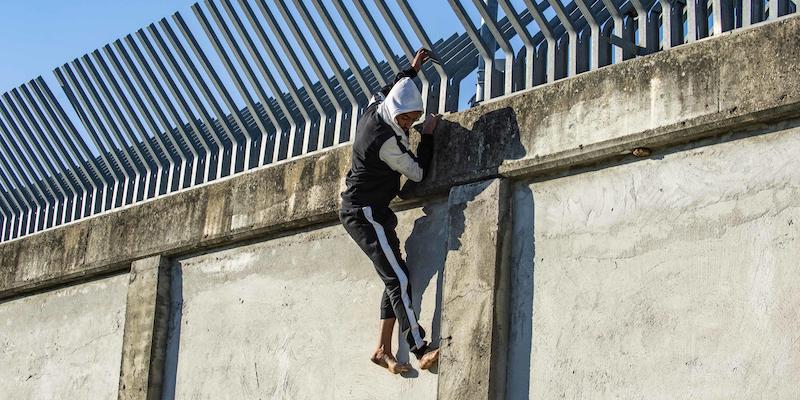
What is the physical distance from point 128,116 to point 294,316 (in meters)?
2.33

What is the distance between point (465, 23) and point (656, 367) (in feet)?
7.66

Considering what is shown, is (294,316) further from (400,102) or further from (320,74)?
(400,102)

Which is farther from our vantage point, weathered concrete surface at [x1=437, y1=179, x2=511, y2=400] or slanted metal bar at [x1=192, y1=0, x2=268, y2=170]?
slanted metal bar at [x1=192, y1=0, x2=268, y2=170]

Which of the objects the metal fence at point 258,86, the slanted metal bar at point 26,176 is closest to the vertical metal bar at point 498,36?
the metal fence at point 258,86

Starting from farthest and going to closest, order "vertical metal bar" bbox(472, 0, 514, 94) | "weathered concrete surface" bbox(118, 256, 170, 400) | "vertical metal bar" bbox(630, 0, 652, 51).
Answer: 1. "weathered concrete surface" bbox(118, 256, 170, 400)
2. "vertical metal bar" bbox(472, 0, 514, 94)
3. "vertical metal bar" bbox(630, 0, 652, 51)

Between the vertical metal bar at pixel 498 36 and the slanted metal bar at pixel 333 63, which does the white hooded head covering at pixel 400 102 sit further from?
the slanted metal bar at pixel 333 63

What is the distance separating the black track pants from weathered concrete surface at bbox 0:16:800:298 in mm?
268

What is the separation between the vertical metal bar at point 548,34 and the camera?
747 cm

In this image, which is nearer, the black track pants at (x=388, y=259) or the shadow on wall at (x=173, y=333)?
the black track pants at (x=388, y=259)

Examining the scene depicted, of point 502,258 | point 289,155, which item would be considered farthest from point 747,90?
point 289,155

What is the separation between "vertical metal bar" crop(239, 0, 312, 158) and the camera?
880 cm

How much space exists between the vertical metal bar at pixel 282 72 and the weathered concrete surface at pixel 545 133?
25 cm

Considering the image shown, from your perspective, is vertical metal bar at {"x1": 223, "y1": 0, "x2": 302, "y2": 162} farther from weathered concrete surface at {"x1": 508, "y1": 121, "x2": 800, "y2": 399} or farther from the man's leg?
weathered concrete surface at {"x1": 508, "y1": 121, "x2": 800, "y2": 399}

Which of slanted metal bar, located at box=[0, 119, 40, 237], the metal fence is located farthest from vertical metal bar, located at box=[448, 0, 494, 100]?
slanted metal bar, located at box=[0, 119, 40, 237]
